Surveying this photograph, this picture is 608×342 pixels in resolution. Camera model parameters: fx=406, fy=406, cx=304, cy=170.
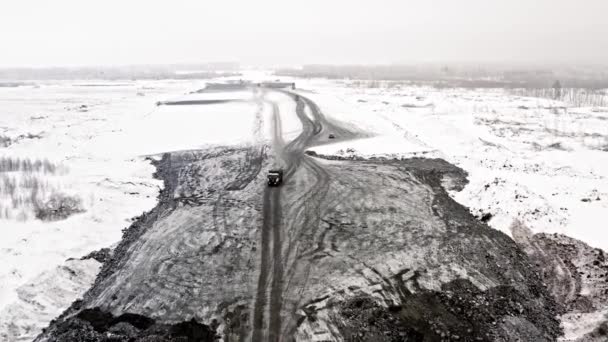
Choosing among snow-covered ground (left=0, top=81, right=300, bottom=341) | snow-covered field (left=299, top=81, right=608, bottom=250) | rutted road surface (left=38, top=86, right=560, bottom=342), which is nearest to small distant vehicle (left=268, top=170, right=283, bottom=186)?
rutted road surface (left=38, top=86, right=560, bottom=342)

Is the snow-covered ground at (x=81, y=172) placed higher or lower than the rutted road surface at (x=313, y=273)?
higher

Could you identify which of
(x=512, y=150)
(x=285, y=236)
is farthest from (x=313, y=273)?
(x=512, y=150)

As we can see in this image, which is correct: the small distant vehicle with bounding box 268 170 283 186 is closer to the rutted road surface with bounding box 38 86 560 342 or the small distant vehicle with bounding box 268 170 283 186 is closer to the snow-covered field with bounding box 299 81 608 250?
the rutted road surface with bounding box 38 86 560 342

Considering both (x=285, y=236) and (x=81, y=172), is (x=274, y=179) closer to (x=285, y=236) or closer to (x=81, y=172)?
(x=285, y=236)

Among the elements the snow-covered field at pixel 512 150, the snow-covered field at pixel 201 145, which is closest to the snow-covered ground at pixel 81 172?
the snow-covered field at pixel 201 145

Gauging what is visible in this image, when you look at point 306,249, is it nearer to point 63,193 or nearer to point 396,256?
point 396,256

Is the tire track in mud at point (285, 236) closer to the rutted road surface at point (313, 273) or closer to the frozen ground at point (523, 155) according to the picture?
the rutted road surface at point (313, 273)
